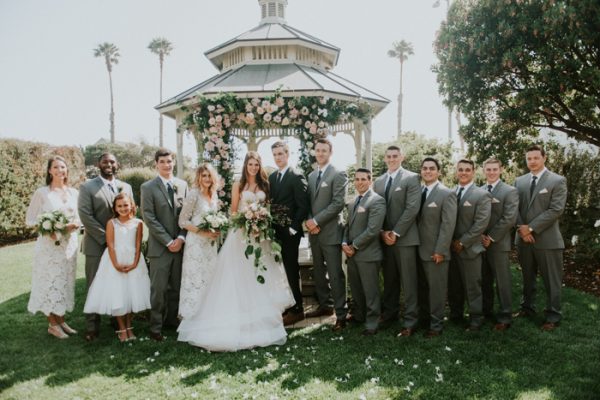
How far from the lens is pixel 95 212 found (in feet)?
19.4

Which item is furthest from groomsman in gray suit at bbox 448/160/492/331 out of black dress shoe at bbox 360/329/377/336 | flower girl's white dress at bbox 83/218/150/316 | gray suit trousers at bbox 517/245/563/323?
flower girl's white dress at bbox 83/218/150/316

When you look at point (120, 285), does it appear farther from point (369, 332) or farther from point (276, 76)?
point (276, 76)

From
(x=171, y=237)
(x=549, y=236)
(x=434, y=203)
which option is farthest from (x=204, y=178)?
(x=549, y=236)

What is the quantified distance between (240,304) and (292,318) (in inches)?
45.4

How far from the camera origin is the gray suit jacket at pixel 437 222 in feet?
18.0

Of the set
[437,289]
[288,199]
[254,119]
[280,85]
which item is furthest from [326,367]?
[280,85]

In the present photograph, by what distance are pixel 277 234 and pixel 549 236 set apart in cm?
369

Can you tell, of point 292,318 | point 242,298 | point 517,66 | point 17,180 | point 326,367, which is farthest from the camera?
point 17,180

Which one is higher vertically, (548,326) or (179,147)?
(179,147)

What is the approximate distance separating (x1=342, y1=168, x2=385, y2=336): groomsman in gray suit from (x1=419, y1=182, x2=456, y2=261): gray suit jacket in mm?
542

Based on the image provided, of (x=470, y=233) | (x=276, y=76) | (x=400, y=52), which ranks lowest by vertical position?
(x=470, y=233)

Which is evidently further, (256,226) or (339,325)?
(339,325)

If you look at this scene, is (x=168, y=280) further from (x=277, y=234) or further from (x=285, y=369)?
(x=285, y=369)

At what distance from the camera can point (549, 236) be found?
19.2 feet
